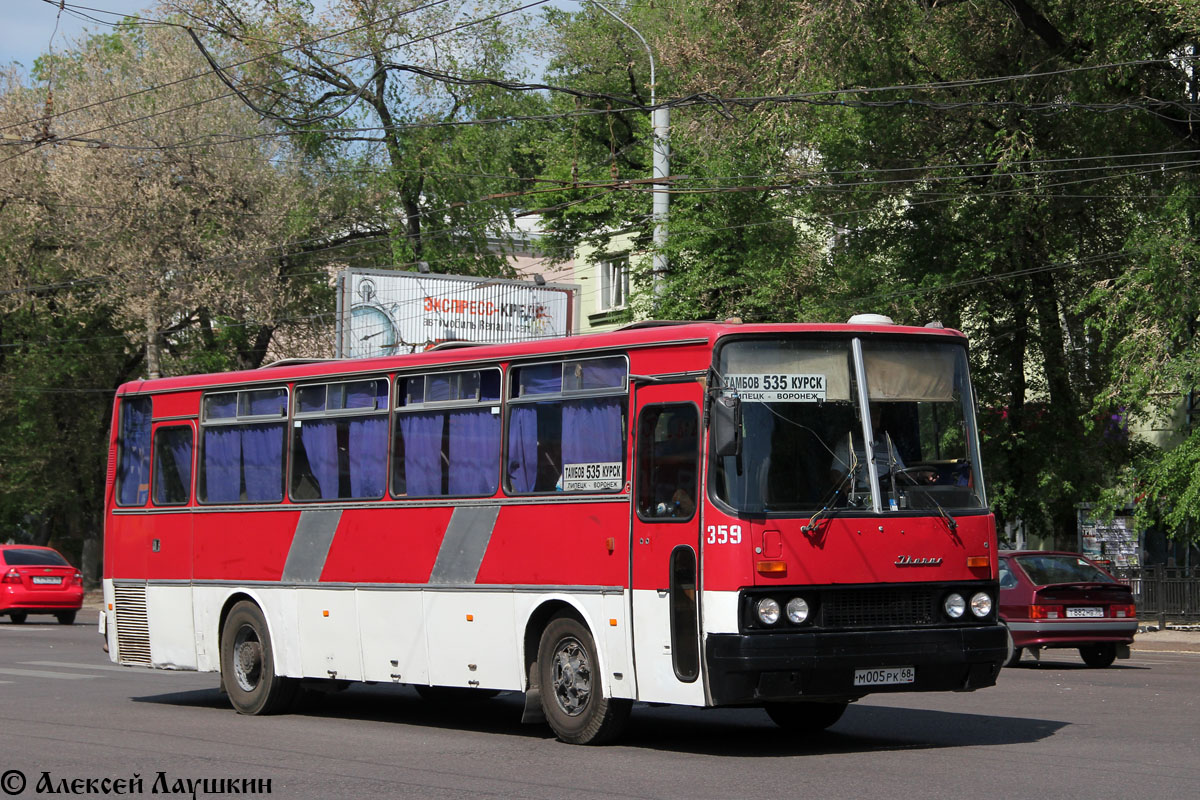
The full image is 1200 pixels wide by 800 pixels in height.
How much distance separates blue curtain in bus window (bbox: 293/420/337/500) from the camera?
14922mm

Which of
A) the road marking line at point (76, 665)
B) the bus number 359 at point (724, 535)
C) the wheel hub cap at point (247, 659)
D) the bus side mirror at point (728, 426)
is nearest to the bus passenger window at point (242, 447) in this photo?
the wheel hub cap at point (247, 659)

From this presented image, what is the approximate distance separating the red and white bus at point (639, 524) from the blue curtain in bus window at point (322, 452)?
3cm

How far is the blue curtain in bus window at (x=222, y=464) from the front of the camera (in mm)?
16109

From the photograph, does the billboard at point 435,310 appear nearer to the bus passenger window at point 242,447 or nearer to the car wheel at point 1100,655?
the car wheel at point 1100,655

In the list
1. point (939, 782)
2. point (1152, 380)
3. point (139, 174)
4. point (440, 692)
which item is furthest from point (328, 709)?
point (139, 174)

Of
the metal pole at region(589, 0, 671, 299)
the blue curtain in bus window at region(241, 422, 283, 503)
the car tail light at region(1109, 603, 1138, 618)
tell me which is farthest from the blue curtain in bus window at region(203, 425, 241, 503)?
the metal pole at region(589, 0, 671, 299)

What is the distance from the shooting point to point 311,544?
15.1 metres

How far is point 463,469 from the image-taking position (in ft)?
44.3

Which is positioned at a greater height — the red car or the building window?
the building window

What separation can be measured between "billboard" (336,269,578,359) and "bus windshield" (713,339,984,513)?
26.0 m

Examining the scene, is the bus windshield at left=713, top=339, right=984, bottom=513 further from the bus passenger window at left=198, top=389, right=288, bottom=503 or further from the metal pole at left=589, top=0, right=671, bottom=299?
the metal pole at left=589, top=0, right=671, bottom=299

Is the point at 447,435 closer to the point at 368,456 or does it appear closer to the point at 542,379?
the point at 368,456

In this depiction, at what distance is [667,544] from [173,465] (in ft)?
24.0

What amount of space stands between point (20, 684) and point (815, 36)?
46.2 ft
